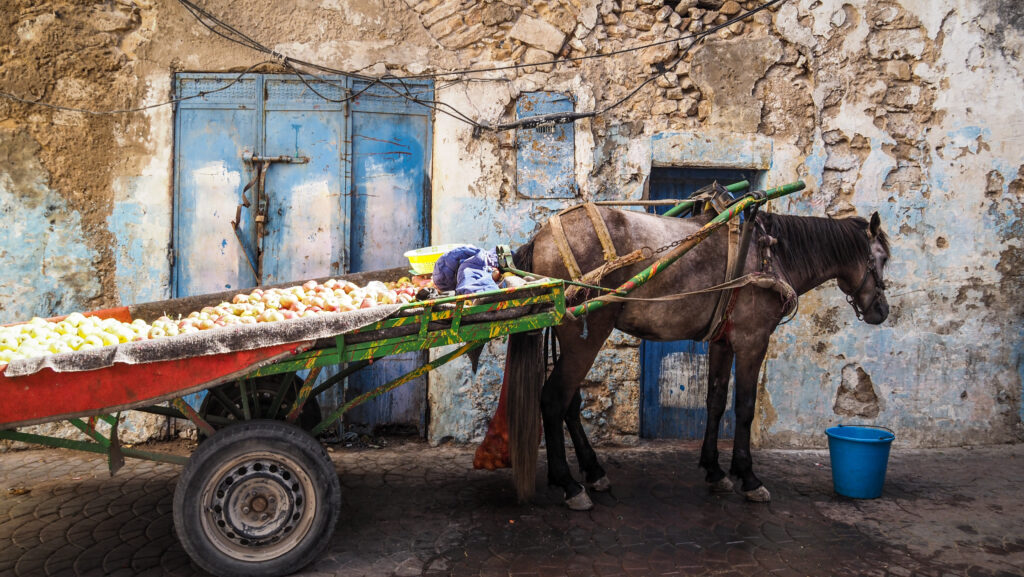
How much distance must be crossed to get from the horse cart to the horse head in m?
2.47

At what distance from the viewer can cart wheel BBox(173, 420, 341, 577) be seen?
3.07 metres

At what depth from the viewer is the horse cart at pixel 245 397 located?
2760 mm

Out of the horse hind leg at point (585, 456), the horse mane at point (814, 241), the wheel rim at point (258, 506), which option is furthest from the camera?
the horse mane at point (814, 241)

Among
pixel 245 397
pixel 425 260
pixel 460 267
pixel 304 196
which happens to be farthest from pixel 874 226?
pixel 304 196

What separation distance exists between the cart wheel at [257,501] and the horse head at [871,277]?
3.69m

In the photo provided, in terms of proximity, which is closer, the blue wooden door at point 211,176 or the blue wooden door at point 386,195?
the blue wooden door at point 211,176

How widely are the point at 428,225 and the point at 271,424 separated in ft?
9.27

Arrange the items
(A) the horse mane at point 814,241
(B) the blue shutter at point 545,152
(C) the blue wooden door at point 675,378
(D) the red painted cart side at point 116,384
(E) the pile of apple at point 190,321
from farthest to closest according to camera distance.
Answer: (C) the blue wooden door at point 675,378 → (B) the blue shutter at point 545,152 → (A) the horse mane at point 814,241 → (E) the pile of apple at point 190,321 → (D) the red painted cart side at point 116,384

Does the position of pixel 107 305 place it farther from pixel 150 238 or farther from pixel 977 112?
pixel 977 112

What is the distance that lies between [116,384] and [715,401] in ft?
11.8

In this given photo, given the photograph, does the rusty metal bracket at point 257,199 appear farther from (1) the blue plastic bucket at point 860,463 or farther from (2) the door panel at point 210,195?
(1) the blue plastic bucket at point 860,463

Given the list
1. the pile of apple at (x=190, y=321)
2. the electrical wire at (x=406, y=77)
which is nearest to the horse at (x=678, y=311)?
the pile of apple at (x=190, y=321)

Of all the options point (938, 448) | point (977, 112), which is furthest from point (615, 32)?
point (938, 448)

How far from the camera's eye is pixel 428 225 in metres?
5.74
